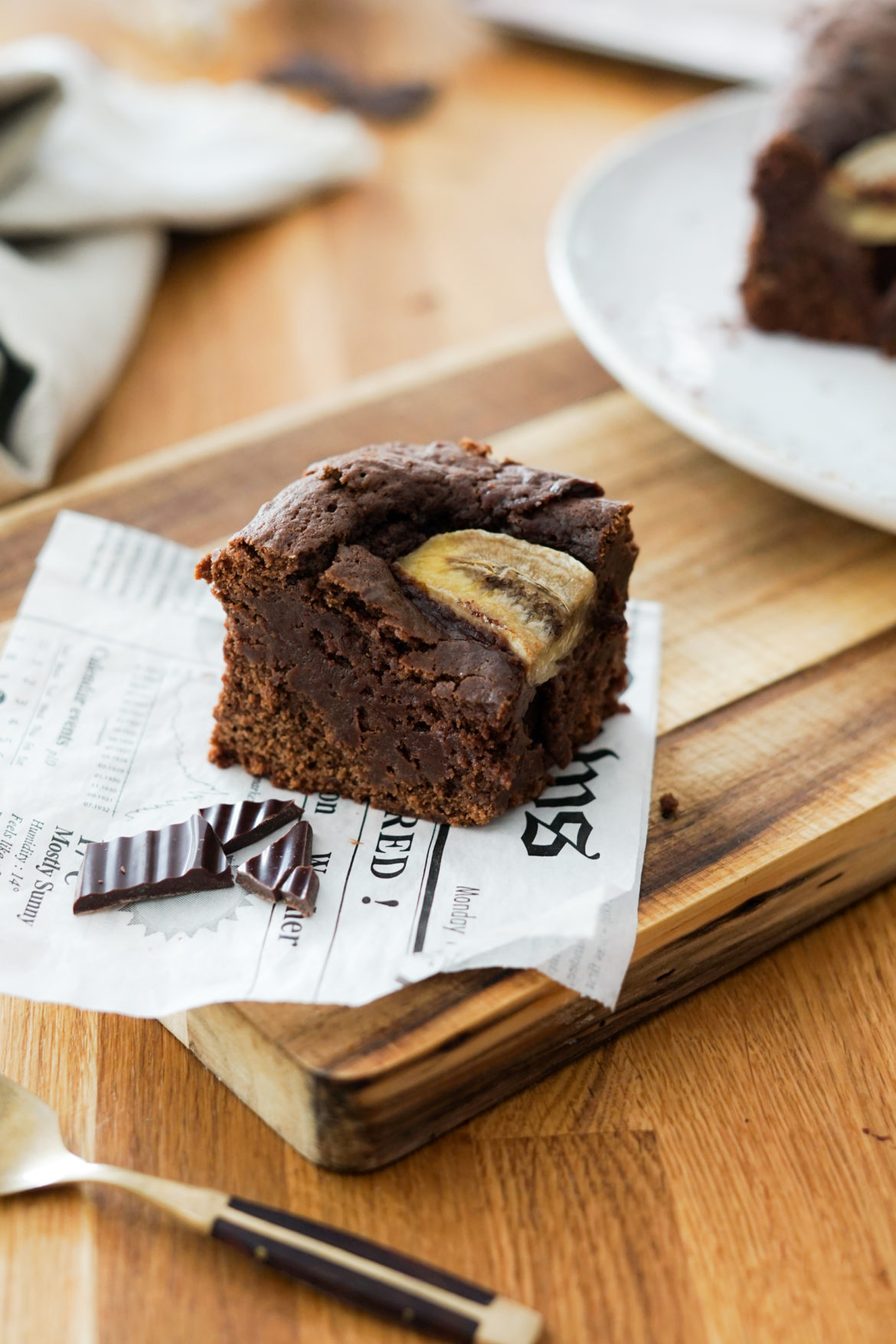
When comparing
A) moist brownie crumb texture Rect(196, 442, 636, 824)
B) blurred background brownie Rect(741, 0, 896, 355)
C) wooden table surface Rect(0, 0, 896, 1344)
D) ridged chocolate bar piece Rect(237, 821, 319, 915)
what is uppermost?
blurred background brownie Rect(741, 0, 896, 355)

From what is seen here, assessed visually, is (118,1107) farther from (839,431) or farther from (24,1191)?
(839,431)

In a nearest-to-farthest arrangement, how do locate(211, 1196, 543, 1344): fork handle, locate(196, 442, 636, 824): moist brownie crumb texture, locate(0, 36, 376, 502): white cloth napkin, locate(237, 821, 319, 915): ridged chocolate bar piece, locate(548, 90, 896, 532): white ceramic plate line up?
locate(211, 1196, 543, 1344): fork handle
locate(237, 821, 319, 915): ridged chocolate bar piece
locate(196, 442, 636, 824): moist brownie crumb texture
locate(548, 90, 896, 532): white ceramic plate
locate(0, 36, 376, 502): white cloth napkin

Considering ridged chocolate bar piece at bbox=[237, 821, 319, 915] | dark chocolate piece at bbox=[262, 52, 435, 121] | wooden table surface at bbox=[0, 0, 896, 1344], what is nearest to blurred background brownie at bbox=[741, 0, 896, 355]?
wooden table surface at bbox=[0, 0, 896, 1344]

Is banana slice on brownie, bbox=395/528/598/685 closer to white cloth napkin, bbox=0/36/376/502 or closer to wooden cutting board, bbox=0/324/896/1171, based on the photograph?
wooden cutting board, bbox=0/324/896/1171

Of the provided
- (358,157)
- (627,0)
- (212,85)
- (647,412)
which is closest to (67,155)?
(358,157)

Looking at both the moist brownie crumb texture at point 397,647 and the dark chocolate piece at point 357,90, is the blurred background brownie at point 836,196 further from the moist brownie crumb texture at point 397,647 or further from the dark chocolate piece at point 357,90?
the dark chocolate piece at point 357,90

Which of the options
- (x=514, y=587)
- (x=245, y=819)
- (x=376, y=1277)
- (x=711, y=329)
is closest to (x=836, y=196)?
(x=711, y=329)

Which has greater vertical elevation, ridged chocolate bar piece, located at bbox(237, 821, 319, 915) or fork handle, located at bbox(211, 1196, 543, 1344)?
ridged chocolate bar piece, located at bbox(237, 821, 319, 915)
